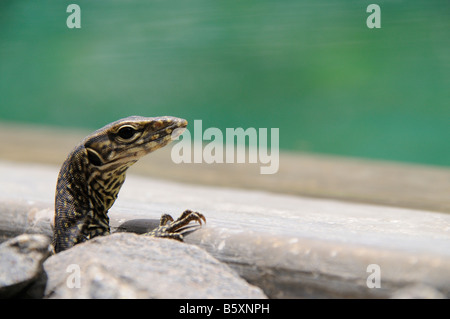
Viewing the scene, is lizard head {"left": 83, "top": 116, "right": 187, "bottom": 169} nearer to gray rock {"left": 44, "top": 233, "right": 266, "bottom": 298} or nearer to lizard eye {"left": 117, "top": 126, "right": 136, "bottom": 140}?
lizard eye {"left": 117, "top": 126, "right": 136, "bottom": 140}

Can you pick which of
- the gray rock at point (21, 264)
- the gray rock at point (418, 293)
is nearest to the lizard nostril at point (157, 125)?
the gray rock at point (21, 264)

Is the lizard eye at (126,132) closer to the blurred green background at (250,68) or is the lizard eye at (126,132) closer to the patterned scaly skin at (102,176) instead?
the patterned scaly skin at (102,176)

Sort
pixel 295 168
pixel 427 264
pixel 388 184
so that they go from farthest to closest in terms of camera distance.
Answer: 1. pixel 295 168
2. pixel 388 184
3. pixel 427 264

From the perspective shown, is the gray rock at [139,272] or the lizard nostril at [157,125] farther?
the lizard nostril at [157,125]

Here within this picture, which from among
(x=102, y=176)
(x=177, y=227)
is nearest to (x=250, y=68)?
(x=102, y=176)
